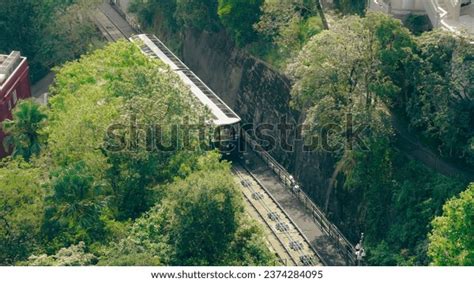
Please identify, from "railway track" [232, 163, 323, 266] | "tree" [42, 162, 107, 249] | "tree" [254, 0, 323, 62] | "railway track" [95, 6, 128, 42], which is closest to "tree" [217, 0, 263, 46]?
"tree" [254, 0, 323, 62]

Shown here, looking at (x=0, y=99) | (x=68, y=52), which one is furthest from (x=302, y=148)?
(x=68, y=52)

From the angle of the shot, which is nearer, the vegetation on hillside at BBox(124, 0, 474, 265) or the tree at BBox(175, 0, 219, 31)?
the vegetation on hillside at BBox(124, 0, 474, 265)

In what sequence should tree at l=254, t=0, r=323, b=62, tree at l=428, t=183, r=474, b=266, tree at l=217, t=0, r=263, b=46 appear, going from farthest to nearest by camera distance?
tree at l=217, t=0, r=263, b=46, tree at l=254, t=0, r=323, b=62, tree at l=428, t=183, r=474, b=266

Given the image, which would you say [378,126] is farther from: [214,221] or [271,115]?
[271,115]

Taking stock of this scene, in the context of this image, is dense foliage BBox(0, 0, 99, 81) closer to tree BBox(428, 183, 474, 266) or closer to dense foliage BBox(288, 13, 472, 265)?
dense foliage BBox(288, 13, 472, 265)

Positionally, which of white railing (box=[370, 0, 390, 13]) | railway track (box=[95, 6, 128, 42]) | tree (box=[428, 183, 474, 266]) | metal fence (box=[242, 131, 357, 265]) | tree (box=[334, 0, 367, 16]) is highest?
white railing (box=[370, 0, 390, 13])
